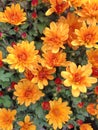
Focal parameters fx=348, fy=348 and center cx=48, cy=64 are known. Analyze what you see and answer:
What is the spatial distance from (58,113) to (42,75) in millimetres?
255

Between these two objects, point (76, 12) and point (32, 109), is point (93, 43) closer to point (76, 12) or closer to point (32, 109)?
point (76, 12)

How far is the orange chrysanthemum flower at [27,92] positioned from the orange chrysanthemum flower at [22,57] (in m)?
0.15

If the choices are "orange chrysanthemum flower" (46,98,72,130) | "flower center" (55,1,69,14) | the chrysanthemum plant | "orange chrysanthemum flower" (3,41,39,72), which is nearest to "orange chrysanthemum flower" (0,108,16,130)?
the chrysanthemum plant

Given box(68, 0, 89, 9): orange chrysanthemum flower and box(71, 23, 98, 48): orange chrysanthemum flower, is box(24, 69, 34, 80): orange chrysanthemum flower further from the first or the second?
box(68, 0, 89, 9): orange chrysanthemum flower

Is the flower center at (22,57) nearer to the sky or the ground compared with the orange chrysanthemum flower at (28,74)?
nearer to the sky

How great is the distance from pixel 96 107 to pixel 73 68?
34 centimetres

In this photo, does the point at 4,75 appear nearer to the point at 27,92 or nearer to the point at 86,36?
the point at 27,92

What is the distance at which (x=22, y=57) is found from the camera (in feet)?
6.35

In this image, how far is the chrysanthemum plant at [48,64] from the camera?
6.42 feet

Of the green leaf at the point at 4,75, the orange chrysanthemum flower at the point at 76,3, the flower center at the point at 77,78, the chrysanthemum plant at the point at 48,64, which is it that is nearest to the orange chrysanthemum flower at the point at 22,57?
the chrysanthemum plant at the point at 48,64

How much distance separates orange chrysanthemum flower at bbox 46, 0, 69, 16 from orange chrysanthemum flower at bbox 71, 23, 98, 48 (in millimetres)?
171

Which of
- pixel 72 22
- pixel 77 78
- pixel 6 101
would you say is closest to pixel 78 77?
pixel 77 78

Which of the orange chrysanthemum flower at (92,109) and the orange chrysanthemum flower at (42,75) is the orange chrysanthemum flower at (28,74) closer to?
the orange chrysanthemum flower at (42,75)

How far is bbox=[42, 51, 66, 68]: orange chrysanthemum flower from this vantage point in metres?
1.95
